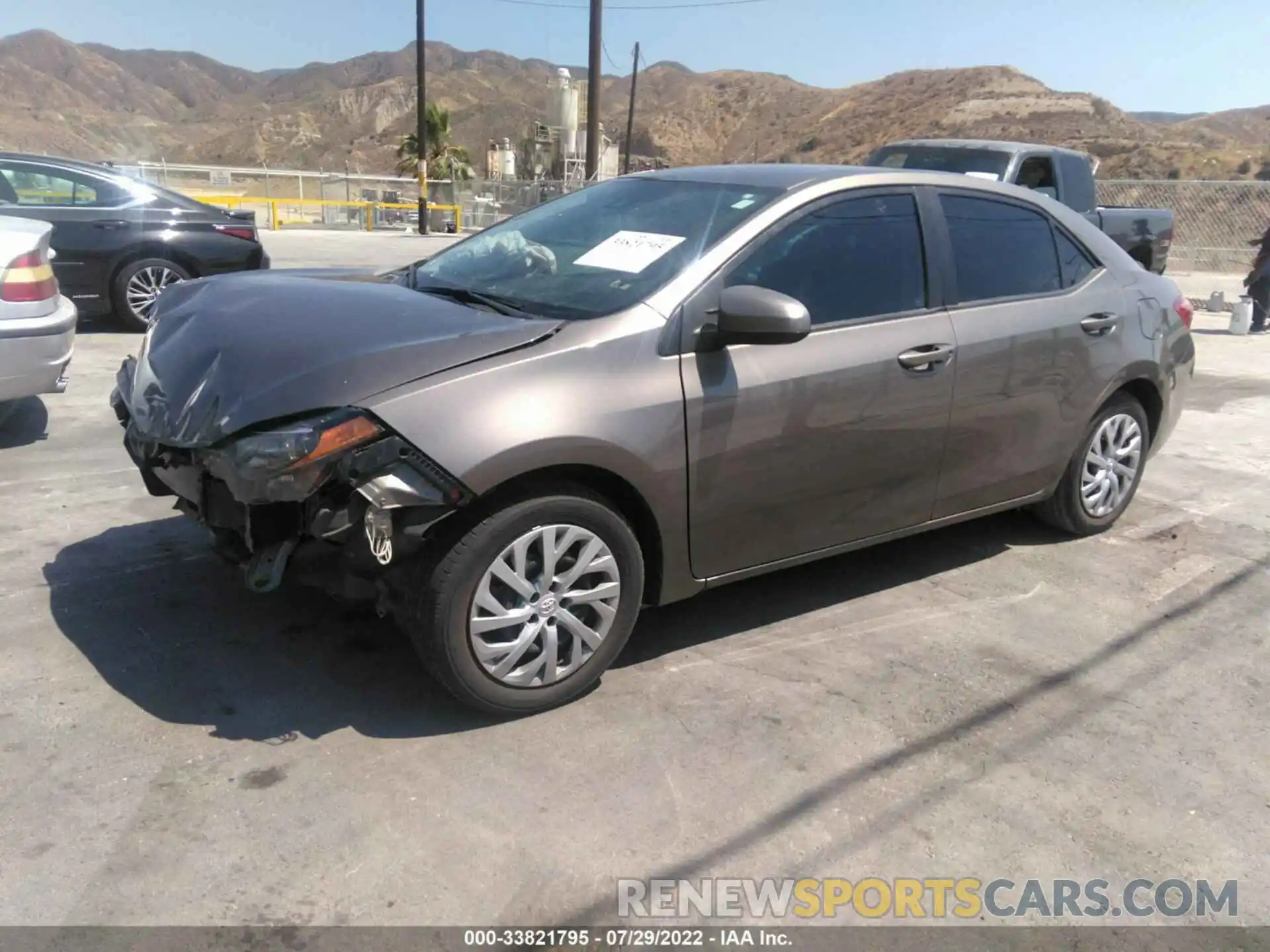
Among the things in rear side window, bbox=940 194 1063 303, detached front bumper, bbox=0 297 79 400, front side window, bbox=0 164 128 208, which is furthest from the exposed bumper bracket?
front side window, bbox=0 164 128 208

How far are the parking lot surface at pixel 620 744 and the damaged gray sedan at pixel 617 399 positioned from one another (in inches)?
13.7

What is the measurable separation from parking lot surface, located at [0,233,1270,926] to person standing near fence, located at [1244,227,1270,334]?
33.4ft

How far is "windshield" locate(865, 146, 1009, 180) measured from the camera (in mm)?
10562

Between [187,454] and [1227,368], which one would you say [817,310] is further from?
[1227,368]

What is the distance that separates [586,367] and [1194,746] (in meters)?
2.32

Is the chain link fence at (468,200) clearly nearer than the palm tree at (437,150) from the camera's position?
Yes

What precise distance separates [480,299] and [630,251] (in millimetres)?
565

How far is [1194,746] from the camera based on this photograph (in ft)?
11.2

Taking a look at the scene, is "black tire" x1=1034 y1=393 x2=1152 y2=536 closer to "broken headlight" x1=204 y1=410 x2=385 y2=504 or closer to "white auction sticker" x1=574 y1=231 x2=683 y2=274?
"white auction sticker" x1=574 y1=231 x2=683 y2=274

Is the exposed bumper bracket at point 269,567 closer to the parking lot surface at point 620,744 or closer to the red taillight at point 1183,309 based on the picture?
the parking lot surface at point 620,744

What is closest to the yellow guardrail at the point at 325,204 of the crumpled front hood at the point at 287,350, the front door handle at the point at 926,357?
the crumpled front hood at the point at 287,350

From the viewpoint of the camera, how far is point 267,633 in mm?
3748

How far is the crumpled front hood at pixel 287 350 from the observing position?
3.02 m

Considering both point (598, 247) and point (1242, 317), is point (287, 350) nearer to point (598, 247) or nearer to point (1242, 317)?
point (598, 247)
